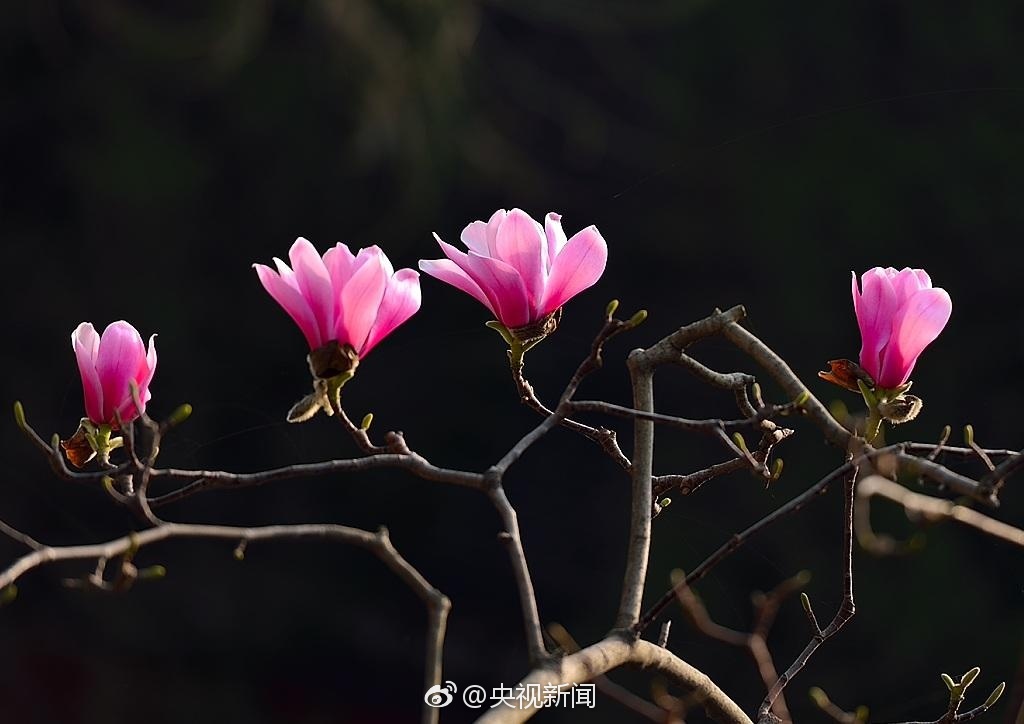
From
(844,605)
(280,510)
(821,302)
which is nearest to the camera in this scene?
Result: (844,605)

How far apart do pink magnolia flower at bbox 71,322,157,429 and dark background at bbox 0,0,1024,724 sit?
→ 2796mm

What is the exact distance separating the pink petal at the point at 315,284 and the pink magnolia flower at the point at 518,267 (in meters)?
0.04

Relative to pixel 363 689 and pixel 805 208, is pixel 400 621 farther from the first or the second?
pixel 805 208

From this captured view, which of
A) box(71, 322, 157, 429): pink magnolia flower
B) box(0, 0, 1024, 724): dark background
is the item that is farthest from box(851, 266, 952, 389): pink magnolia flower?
box(0, 0, 1024, 724): dark background

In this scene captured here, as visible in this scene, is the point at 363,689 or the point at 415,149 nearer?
the point at 415,149

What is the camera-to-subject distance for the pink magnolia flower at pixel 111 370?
488mm

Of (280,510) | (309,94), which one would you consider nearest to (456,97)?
(309,94)

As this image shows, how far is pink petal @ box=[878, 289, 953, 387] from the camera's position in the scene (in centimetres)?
48

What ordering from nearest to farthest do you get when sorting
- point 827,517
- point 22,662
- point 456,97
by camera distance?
point 827,517
point 456,97
point 22,662

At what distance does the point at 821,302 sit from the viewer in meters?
3.87

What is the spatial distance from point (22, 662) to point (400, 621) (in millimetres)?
1523

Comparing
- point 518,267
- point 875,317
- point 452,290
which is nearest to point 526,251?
point 518,267

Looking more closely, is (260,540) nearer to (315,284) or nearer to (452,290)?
(315,284)

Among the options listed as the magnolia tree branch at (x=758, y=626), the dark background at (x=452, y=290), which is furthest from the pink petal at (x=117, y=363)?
the dark background at (x=452, y=290)
